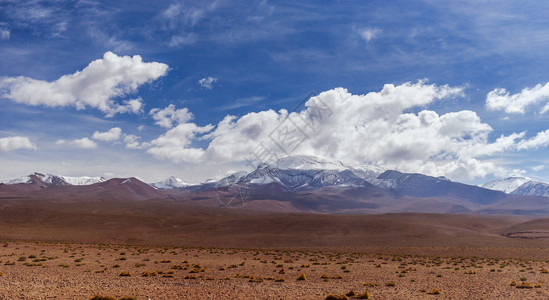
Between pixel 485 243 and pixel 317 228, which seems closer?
pixel 485 243

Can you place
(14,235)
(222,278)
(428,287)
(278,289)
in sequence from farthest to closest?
(14,235) < (222,278) < (428,287) < (278,289)

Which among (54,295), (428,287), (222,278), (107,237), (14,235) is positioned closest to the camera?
(54,295)

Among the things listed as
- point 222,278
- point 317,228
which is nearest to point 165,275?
point 222,278

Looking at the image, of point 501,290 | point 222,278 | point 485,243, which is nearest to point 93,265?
point 222,278

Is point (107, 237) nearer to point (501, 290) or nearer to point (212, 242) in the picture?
point (212, 242)

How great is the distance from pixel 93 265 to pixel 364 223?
7340 centimetres

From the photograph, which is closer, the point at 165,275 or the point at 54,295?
the point at 54,295

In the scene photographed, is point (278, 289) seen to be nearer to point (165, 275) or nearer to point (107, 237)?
point (165, 275)

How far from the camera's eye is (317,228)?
295 ft

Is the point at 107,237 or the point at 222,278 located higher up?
the point at 222,278

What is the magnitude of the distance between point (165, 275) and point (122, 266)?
687 centimetres

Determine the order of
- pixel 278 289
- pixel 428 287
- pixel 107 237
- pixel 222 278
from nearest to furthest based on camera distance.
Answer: pixel 278 289 → pixel 428 287 → pixel 222 278 → pixel 107 237

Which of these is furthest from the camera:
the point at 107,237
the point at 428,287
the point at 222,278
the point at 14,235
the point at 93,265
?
the point at 107,237

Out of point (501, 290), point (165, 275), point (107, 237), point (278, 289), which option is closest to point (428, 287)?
point (501, 290)
